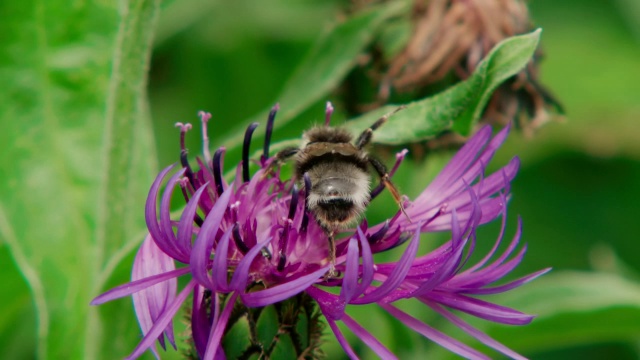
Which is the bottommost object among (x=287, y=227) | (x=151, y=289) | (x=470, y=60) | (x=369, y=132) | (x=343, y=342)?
(x=343, y=342)

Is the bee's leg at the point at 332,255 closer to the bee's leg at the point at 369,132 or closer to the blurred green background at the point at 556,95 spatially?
the bee's leg at the point at 369,132

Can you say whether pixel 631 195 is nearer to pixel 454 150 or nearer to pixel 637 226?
pixel 637 226

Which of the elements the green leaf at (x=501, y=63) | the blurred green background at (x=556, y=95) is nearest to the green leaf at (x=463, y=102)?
the green leaf at (x=501, y=63)

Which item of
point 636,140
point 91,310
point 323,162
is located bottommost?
point 91,310

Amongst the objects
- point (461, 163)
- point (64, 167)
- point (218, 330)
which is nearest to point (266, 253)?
point (218, 330)

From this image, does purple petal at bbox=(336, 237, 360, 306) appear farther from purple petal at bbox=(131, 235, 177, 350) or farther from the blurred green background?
the blurred green background

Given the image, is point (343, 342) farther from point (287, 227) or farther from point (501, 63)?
point (501, 63)

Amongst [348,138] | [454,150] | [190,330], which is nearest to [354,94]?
[454,150]
